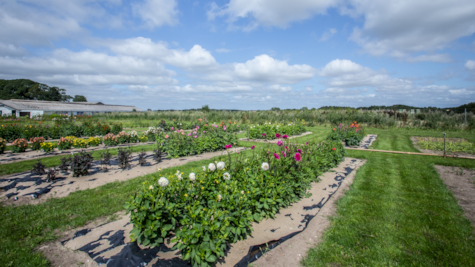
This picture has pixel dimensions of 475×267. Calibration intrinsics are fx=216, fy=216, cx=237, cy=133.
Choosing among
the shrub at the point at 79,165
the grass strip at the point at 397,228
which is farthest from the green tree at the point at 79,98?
the grass strip at the point at 397,228

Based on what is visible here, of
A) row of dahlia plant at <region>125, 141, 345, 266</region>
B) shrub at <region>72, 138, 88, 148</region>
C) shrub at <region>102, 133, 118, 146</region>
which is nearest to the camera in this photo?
row of dahlia plant at <region>125, 141, 345, 266</region>

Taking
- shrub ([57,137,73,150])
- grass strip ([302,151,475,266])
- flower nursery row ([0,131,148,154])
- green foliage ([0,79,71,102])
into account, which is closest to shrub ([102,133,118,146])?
flower nursery row ([0,131,148,154])

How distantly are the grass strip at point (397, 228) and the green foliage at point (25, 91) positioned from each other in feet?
260

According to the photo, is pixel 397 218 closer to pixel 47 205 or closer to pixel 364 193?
pixel 364 193

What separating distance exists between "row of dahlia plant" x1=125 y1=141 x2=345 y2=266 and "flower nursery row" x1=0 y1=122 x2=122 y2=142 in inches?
422

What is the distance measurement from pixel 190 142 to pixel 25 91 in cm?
7940

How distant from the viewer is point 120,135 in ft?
29.8

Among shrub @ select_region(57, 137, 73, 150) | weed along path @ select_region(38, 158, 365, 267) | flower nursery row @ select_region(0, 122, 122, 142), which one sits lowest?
weed along path @ select_region(38, 158, 365, 267)

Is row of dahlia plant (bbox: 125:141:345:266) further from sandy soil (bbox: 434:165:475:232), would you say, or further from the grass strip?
sandy soil (bbox: 434:165:475:232)

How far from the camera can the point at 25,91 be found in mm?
60281

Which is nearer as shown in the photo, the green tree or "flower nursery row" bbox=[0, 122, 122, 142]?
"flower nursery row" bbox=[0, 122, 122, 142]

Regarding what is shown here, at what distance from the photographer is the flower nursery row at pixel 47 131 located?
954 cm

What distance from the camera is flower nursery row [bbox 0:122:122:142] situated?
9539 millimetres

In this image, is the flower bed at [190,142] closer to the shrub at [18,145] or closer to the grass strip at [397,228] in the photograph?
the grass strip at [397,228]
